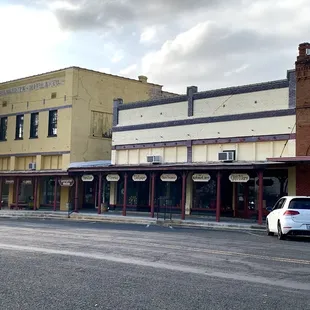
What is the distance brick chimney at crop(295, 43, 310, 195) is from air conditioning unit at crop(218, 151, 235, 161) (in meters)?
3.56

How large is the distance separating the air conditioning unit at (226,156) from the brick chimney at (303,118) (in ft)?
11.7

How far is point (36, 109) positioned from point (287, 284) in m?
34.2

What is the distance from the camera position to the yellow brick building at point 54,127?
3747cm

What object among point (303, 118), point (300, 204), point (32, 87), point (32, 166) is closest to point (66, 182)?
point (32, 166)

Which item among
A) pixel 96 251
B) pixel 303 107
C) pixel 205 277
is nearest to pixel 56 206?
pixel 303 107

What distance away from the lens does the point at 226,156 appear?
2717 centimetres

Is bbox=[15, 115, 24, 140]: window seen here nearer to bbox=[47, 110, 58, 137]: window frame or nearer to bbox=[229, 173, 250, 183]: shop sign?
bbox=[47, 110, 58, 137]: window frame

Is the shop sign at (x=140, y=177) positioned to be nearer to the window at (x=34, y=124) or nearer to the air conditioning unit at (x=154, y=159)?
the air conditioning unit at (x=154, y=159)

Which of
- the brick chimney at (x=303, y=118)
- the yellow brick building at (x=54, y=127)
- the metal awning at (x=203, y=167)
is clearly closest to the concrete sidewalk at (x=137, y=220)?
the yellow brick building at (x=54, y=127)

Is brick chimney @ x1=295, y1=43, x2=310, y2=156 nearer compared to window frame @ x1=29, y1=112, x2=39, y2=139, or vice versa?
brick chimney @ x1=295, y1=43, x2=310, y2=156

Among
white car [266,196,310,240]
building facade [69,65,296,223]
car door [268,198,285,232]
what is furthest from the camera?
building facade [69,65,296,223]

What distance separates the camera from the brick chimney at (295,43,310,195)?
24.9 meters

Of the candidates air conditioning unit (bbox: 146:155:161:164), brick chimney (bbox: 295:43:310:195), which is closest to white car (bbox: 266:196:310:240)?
brick chimney (bbox: 295:43:310:195)

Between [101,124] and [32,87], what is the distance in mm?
6549
